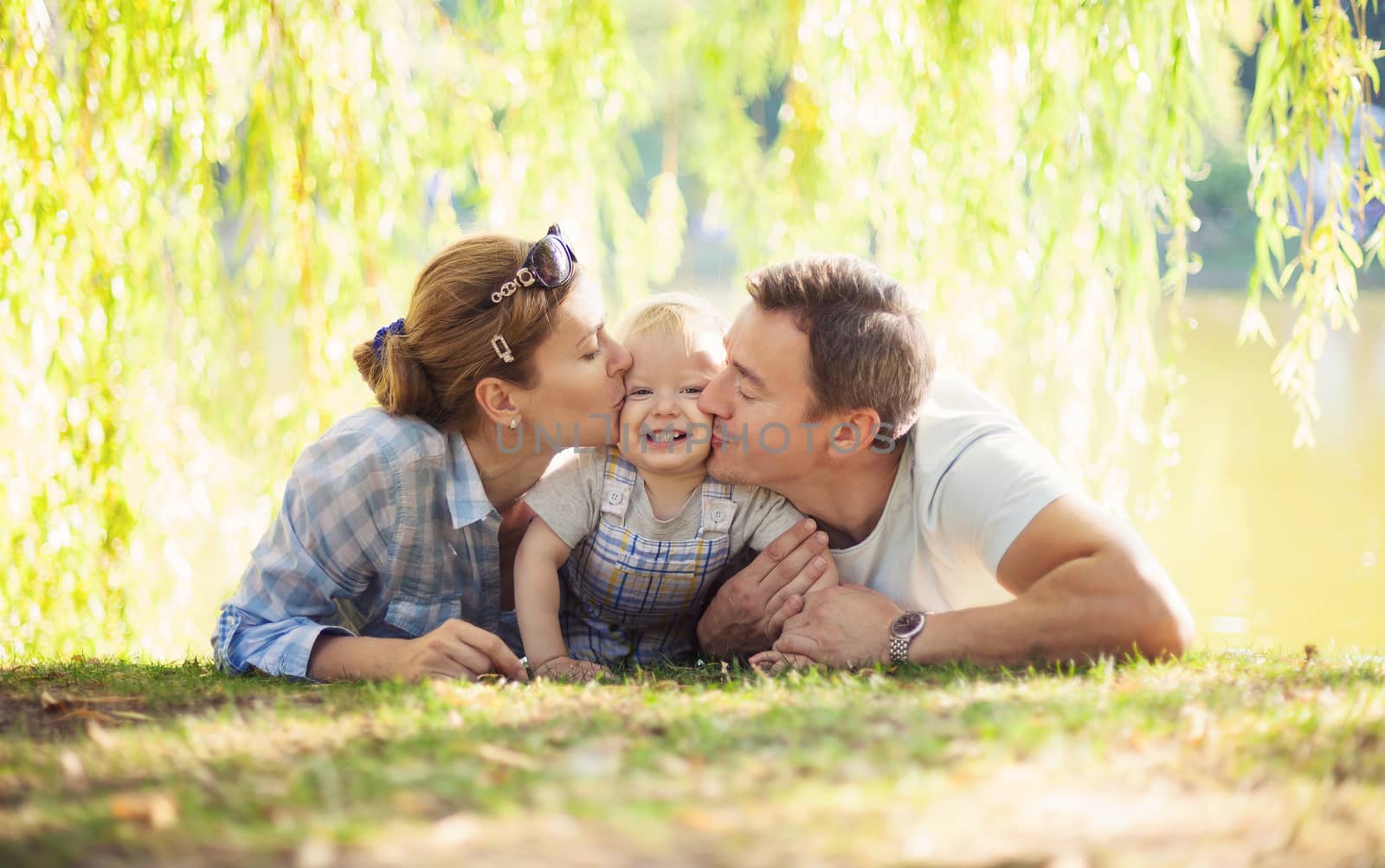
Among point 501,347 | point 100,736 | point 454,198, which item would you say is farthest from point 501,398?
point 454,198

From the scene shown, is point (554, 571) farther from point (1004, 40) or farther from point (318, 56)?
point (1004, 40)

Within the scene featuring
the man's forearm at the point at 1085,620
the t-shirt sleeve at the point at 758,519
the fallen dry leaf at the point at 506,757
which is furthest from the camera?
the t-shirt sleeve at the point at 758,519

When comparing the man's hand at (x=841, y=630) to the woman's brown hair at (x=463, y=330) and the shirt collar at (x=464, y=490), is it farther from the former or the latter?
the woman's brown hair at (x=463, y=330)

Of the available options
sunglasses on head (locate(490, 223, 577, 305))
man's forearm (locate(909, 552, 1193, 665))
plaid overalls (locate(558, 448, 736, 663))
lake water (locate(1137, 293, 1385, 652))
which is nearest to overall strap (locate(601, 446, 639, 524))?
plaid overalls (locate(558, 448, 736, 663))

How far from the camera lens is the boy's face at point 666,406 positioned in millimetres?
2990

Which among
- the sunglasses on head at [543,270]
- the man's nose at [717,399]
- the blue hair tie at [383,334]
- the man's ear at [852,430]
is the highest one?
the sunglasses on head at [543,270]

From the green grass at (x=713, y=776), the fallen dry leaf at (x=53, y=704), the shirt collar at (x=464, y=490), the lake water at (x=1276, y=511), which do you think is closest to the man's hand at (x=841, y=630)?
the green grass at (x=713, y=776)

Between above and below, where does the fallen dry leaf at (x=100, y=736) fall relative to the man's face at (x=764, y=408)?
below

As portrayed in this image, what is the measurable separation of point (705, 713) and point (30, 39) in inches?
122

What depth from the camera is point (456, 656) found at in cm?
263

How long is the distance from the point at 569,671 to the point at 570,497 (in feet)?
1.55

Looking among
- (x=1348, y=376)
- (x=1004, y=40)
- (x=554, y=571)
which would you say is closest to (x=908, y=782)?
(x=554, y=571)

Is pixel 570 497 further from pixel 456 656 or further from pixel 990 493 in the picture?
pixel 990 493

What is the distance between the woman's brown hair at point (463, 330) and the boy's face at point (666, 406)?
26cm
